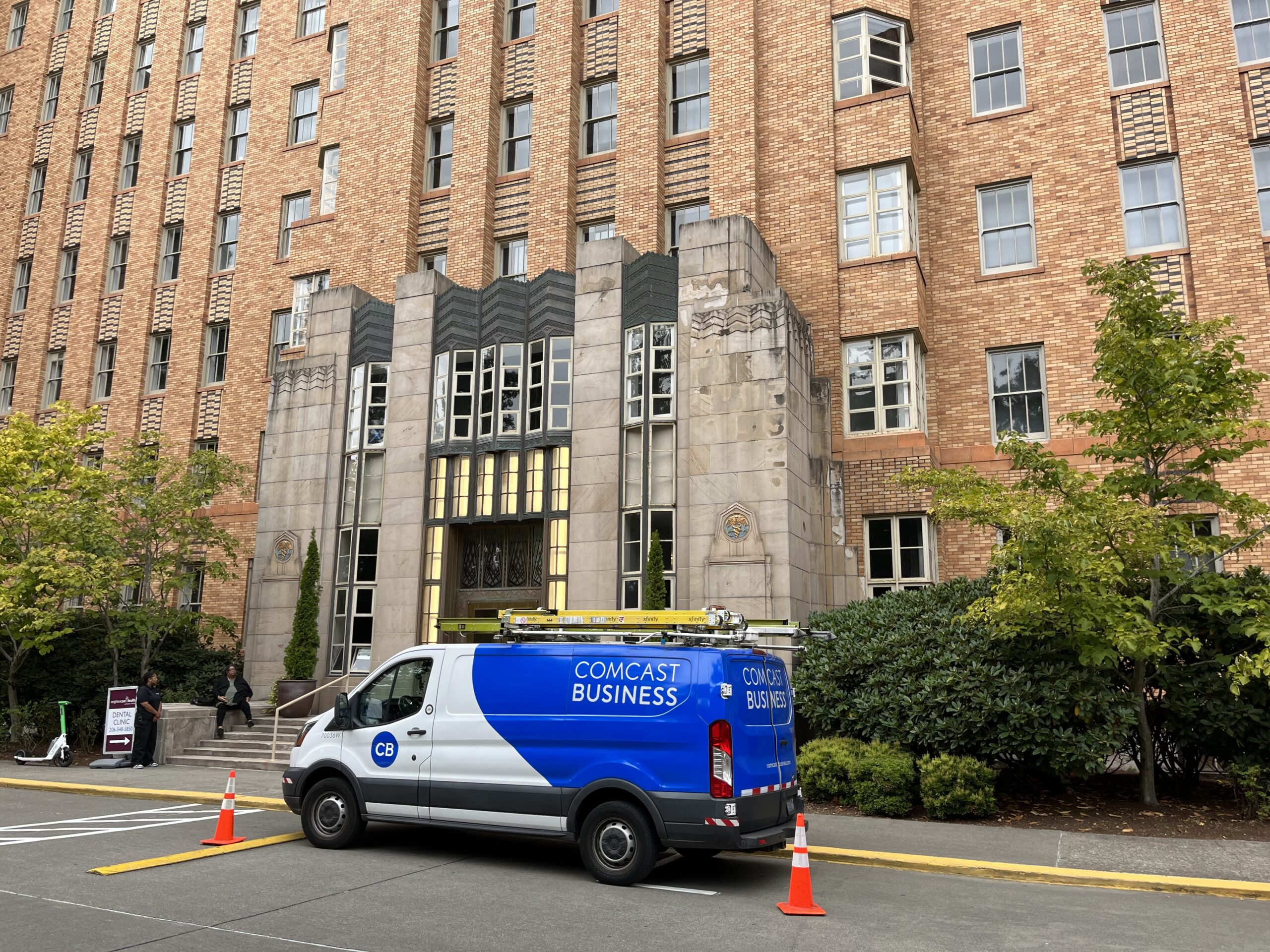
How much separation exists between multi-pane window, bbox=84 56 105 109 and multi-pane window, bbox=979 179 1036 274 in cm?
3189

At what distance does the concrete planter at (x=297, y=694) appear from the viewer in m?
19.2

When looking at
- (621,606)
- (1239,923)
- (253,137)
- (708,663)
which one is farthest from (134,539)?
(1239,923)

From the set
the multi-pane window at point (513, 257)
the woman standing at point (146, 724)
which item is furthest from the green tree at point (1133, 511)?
the multi-pane window at point (513, 257)

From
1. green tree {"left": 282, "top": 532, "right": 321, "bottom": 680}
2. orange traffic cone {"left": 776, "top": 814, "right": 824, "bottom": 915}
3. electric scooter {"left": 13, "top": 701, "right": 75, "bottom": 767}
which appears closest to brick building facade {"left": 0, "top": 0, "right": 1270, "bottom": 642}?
green tree {"left": 282, "top": 532, "right": 321, "bottom": 680}

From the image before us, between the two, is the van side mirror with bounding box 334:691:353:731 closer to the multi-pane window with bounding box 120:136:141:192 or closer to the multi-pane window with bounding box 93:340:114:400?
the multi-pane window with bounding box 93:340:114:400

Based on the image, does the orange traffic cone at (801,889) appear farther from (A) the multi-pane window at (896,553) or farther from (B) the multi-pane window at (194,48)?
(B) the multi-pane window at (194,48)

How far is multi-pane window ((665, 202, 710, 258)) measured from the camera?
2288 cm

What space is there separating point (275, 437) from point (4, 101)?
27083mm

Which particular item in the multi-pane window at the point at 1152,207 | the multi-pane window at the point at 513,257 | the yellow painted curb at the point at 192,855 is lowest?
the yellow painted curb at the point at 192,855

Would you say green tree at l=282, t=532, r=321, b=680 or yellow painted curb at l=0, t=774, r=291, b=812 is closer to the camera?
yellow painted curb at l=0, t=774, r=291, b=812

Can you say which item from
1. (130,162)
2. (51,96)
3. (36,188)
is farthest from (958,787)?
(51,96)

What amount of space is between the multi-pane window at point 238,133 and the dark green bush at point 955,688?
26518 millimetres

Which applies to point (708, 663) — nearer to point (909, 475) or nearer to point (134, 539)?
point (909, 475)

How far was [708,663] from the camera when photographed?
8.45 metres
